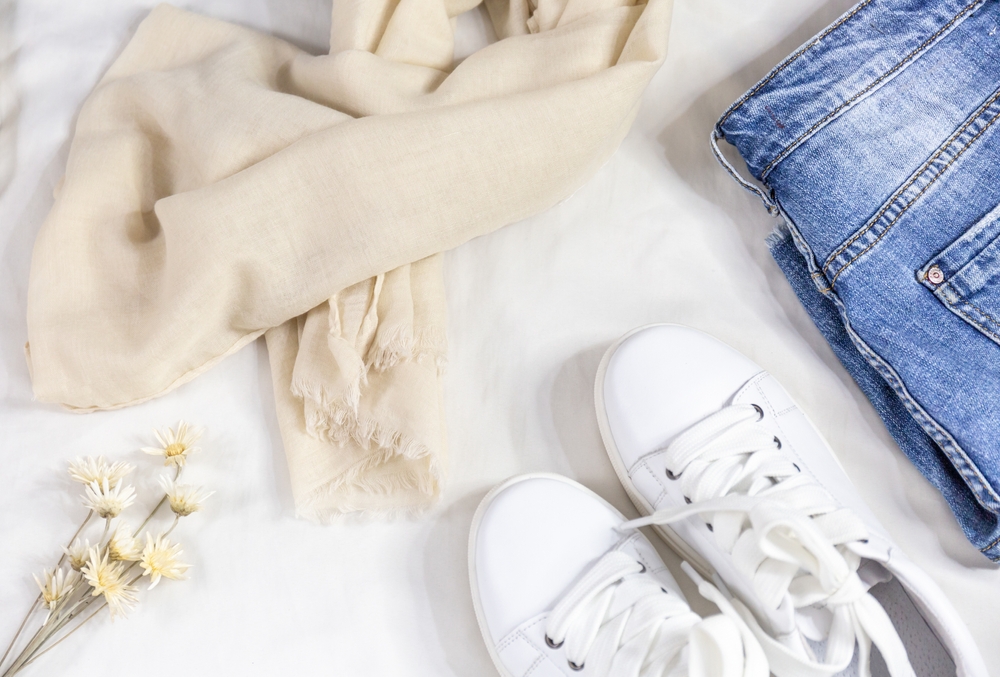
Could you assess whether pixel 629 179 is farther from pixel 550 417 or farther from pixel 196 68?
pixel 196 68

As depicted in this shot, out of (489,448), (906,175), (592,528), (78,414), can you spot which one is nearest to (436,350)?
(489,448)

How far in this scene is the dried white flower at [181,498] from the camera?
0.65 m

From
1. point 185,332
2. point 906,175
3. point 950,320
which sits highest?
point 906,175

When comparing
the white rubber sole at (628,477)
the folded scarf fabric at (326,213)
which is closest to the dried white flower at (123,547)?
the folded scarf fabric at (326,213)

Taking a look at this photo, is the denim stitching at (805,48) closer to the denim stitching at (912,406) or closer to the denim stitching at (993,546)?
the denim stitching at (912,406)

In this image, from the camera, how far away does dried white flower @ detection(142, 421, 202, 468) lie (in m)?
0.67

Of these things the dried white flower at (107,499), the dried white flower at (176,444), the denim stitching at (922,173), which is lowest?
the dried white flower at (107,499)

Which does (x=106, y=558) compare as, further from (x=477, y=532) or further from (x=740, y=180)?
(x=740, y=180)

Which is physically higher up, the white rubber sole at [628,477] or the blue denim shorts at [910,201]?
the blue denim shorts at [910,201]

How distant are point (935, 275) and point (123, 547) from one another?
2.65 feet

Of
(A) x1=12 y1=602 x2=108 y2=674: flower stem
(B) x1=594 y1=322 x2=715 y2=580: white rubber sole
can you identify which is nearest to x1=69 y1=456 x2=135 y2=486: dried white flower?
(A) x1=12 y1=602 x2=108 y2=674: flower stem

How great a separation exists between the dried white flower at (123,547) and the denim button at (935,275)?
795 mm

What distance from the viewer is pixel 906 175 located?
67 centimetres

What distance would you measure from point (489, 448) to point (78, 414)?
0.43m
